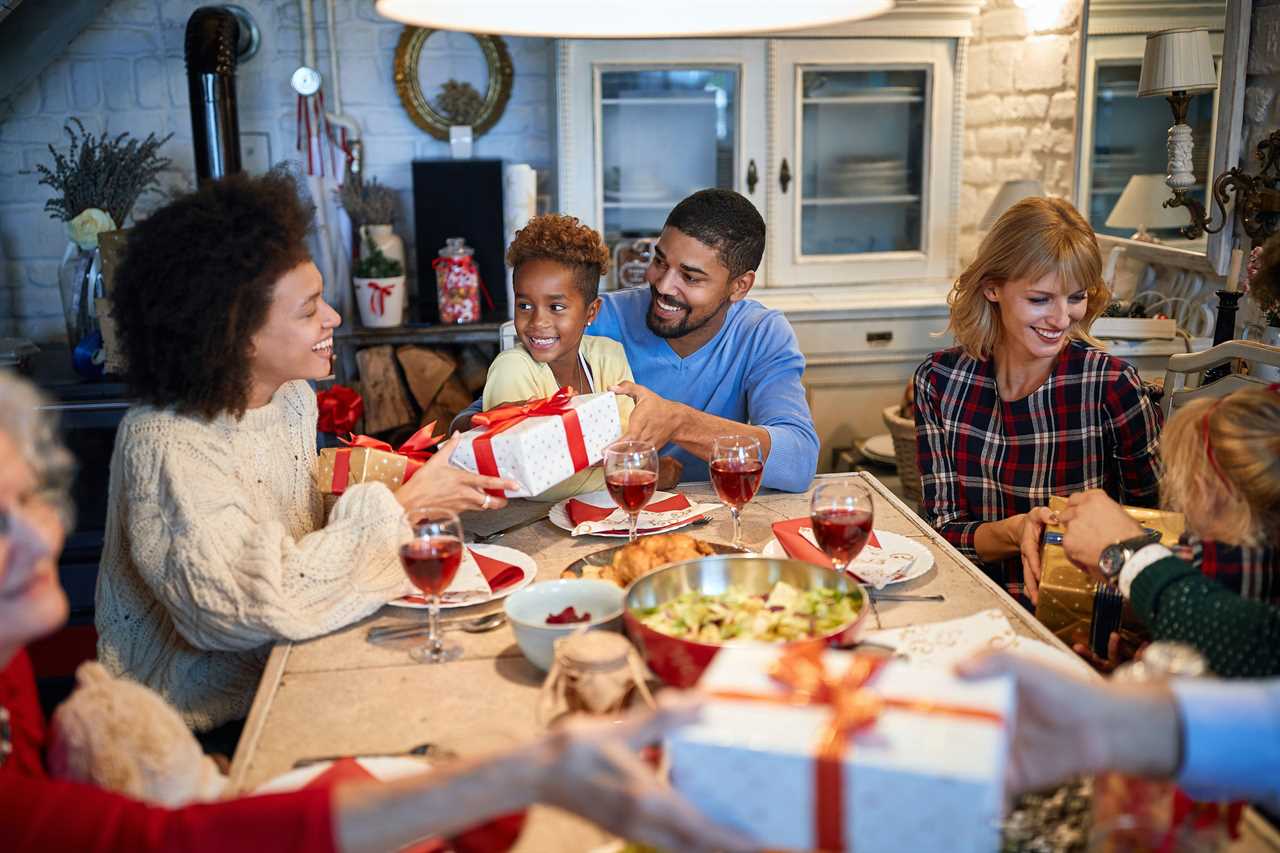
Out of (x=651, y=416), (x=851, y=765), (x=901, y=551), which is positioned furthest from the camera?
(x=651, y=416)

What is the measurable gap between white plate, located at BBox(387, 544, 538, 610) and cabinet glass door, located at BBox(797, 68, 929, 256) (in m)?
2.61

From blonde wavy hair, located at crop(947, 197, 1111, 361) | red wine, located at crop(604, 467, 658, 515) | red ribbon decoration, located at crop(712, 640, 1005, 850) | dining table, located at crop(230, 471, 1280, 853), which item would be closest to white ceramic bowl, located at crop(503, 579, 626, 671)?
dining table, located at crop(230, 471, 1280, 853)

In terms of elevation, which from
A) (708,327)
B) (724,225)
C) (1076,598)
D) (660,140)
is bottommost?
(1076,598)

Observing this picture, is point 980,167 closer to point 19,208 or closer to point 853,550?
point 853,550

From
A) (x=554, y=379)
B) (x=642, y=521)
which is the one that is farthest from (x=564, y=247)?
(x=642, y=521)

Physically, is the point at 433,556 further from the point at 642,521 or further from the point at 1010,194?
the point at 1010,194

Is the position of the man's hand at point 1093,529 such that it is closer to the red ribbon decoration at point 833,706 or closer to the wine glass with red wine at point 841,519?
the wine glass with red wine at point 841,519

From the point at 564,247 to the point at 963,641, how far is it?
126cm

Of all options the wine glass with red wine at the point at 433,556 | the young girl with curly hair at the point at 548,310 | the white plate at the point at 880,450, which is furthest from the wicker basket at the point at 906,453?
the wine glass with red wine at the point at 433,556

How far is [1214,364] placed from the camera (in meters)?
2.26

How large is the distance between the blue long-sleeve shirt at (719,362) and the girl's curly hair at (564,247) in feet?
0.69

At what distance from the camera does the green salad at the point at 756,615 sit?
50.6 inches

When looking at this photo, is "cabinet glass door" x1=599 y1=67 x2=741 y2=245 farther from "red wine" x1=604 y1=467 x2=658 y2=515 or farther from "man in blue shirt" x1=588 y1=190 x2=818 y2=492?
"red wine" x1=604 y1=467 x2=658 y2=515

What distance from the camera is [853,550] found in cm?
151
